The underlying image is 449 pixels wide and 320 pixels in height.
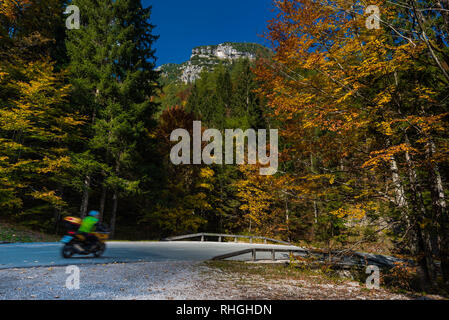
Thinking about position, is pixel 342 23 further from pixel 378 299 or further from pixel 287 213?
pixel 287 213

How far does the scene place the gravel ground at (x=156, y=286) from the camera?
4.14 metres

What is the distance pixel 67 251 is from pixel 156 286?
4291 millimetres

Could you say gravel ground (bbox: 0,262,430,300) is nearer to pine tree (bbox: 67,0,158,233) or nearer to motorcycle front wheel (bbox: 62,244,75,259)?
motorcycle front wheel (bbox: 62,244,75,259)

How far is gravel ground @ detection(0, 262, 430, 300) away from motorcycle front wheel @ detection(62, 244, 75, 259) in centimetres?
142

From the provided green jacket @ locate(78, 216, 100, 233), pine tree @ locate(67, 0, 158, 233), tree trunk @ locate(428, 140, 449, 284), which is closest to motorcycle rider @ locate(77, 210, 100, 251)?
green jacket @ locate(78, 216, 100, 233)

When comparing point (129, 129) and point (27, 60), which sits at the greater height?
point (27, 60)

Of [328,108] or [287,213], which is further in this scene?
[287,213]

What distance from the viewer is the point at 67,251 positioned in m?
7.30

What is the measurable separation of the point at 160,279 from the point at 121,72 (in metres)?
16.6

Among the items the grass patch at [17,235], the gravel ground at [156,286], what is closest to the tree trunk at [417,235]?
the gravel ground at [156,286]

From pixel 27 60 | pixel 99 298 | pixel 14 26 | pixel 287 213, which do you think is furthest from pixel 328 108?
pixel 14 26

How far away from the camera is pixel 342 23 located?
6680 mm

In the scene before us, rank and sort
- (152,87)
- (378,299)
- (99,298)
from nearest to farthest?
(99,298)
(378,299)
(152,87)

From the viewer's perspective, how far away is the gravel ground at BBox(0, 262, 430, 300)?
4145mm
